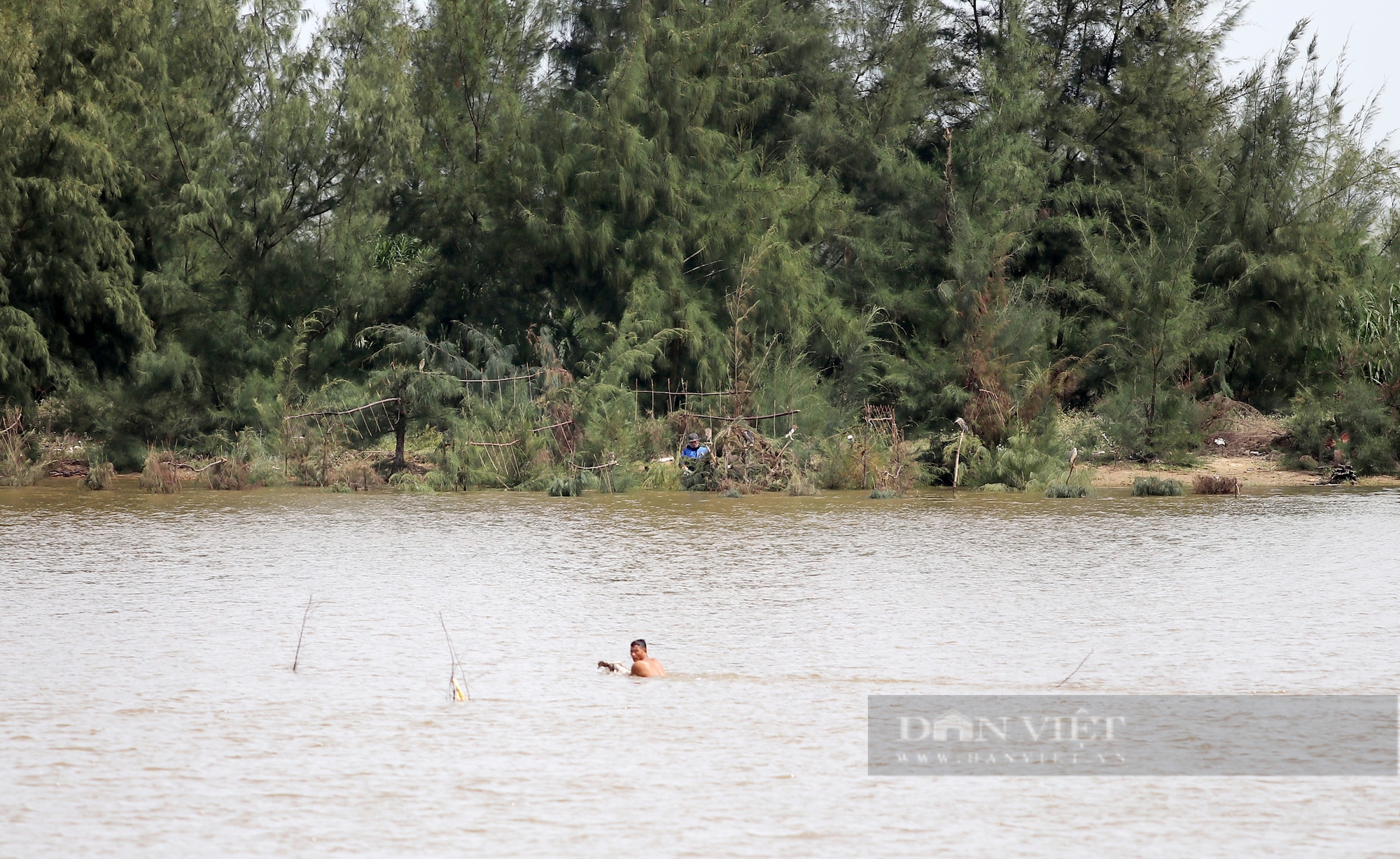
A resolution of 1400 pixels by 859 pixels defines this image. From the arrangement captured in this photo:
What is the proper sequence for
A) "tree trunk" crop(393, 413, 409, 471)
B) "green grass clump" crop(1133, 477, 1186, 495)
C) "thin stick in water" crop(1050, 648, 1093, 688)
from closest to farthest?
"thin stick in water" crop(1050, 648, 1093, 688) → "green grass clump" crop(1133, 477, 1186, 495) → "tree trunk" crop(393, 413, 409, 471)

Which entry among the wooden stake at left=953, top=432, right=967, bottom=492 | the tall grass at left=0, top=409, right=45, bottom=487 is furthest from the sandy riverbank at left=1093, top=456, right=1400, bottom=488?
the tall grass at left=0, top=409, right=45, bottom=487

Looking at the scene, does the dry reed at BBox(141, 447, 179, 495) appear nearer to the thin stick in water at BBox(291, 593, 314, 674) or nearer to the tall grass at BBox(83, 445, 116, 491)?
the tall grass at BBox(83, 445, 116, 491)

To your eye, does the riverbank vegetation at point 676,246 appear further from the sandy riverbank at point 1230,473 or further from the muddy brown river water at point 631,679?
the muddy brown river water at point 631,679

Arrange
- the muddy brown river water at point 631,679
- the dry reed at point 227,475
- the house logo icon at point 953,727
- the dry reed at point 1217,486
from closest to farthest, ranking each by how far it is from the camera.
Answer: the muddy brown river water at point 631,679 < the house logo icon at point 953,727 < the dry reed at point 1217,486 < the dry reed at point 227,475

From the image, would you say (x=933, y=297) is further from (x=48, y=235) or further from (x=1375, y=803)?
(x=1375, y=803)

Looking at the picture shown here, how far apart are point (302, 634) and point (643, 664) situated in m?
2.83

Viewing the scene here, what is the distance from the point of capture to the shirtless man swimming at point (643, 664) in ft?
31.0

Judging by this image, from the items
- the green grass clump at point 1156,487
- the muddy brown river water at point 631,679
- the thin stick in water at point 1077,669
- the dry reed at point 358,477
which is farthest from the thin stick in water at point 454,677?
the green grass clump at point 1156,487

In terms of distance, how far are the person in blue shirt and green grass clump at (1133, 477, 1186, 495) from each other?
6.87 m

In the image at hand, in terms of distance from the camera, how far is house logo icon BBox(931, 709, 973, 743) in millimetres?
8047

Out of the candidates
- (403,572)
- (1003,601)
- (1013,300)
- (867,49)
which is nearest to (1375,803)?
(1003,601)

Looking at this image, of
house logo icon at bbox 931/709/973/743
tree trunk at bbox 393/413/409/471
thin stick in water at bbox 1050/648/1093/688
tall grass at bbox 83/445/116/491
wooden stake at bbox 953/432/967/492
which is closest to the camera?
house logo icon at bbox 931/709/973/743

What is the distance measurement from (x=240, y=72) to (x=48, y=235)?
16.4 feet

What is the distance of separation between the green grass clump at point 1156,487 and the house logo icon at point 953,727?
48.6 feet
